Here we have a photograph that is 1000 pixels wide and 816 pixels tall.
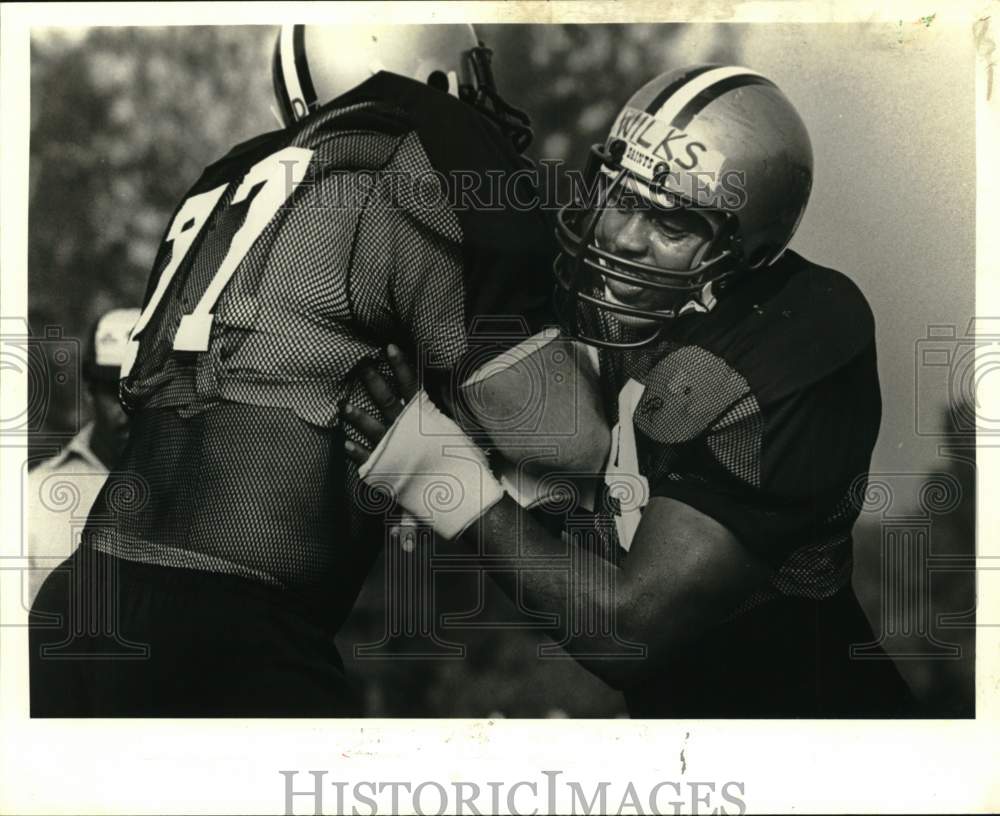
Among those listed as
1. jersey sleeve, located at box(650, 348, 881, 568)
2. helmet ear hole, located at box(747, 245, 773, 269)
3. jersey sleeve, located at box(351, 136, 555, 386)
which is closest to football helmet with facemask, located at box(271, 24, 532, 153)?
jersey sleeve, located at box(351, 136, 555, 386)

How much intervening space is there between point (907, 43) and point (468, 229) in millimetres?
Answer: 1132

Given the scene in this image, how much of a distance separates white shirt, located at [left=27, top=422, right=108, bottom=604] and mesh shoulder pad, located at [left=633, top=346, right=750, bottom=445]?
1.33m

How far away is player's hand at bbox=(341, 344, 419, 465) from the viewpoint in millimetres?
2736

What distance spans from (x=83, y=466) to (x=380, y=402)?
77cm

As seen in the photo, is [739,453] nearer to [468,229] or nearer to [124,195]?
[468,229]

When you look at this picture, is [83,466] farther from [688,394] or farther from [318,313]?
[688,394]

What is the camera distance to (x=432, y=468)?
2.75 metres

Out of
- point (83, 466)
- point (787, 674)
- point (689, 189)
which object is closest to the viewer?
point (689, 189)

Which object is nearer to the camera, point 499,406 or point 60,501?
point 499,406

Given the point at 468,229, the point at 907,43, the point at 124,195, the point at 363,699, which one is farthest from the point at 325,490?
the point at 907,43

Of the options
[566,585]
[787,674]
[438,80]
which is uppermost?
[438,80]

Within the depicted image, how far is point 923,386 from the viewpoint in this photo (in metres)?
2.83

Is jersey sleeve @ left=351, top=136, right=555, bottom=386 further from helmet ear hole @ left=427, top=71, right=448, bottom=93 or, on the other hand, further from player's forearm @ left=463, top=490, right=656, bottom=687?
player's forearm @ left=463, top=490, right=656, bottom=687

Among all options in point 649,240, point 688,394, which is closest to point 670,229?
point 649,240
